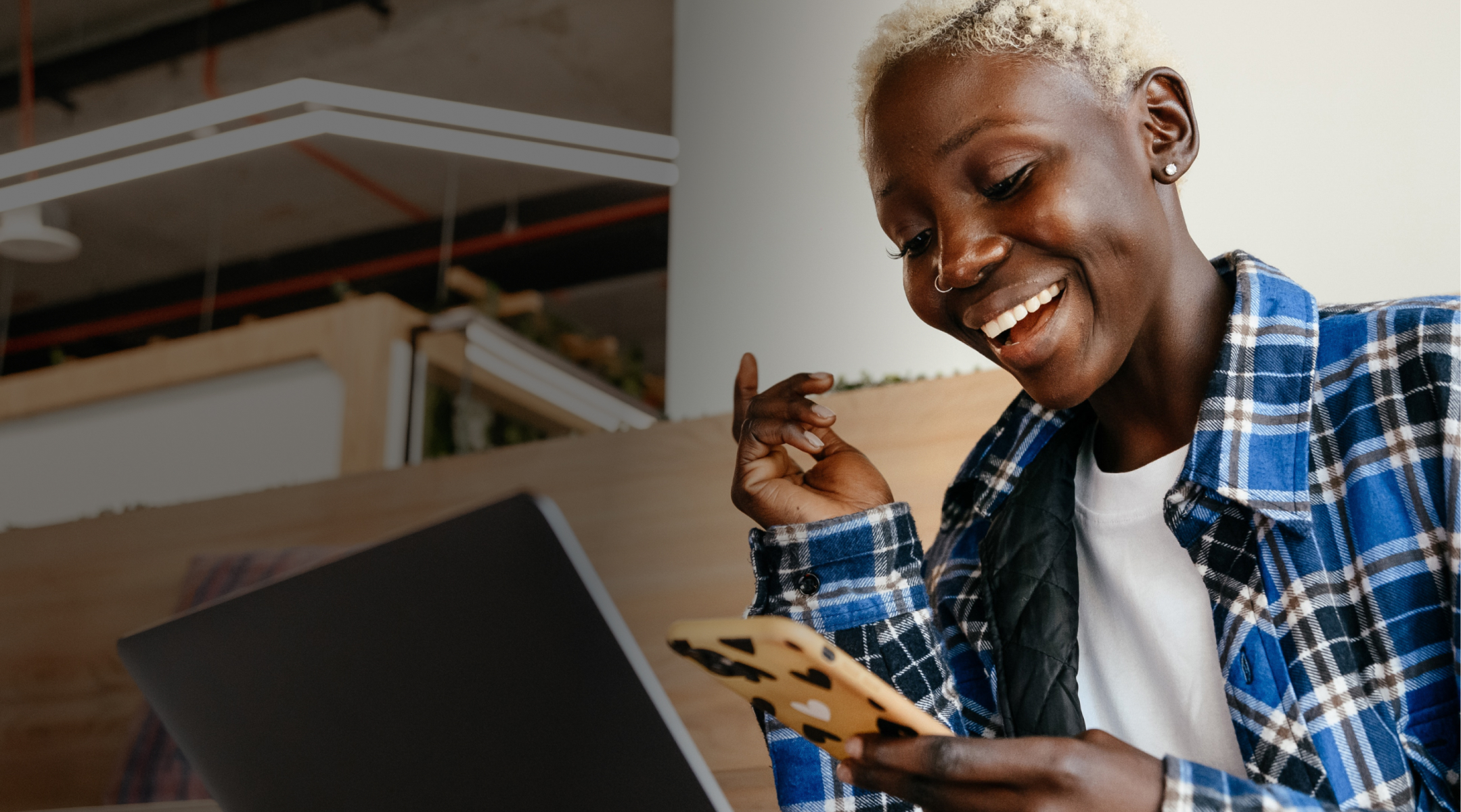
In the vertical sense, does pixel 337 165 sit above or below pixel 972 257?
above

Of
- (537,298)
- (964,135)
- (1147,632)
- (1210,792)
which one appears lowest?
(1210,792)

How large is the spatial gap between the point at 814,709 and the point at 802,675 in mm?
51

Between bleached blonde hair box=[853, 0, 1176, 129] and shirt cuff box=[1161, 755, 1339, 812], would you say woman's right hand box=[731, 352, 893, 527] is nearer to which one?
bleached blonde hair box=[853, 0, 1176, 129]

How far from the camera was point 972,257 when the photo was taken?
84 centimetres

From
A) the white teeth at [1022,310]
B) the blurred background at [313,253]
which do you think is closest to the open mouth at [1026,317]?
the white teeth at [1022,310]

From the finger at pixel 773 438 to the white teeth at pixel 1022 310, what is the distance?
0.19 m

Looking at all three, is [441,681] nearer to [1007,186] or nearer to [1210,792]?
[1210,792]

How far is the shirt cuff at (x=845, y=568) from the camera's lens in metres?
0.95

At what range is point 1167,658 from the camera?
922mm

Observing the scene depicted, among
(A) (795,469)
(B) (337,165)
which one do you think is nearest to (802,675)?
(A) (795,469)

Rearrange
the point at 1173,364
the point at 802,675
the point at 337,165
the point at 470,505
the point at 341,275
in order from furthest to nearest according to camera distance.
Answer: the point at 341,275 < the point at 337,165 < the point at 470,505 < the point at 1173,364 < the point at 802,675

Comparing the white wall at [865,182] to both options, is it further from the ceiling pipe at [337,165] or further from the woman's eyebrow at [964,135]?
the ceiling pipe at [337,165]

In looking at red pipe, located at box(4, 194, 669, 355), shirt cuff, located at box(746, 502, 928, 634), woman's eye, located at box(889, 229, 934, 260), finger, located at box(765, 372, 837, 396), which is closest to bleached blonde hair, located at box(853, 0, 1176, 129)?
woman's eye, located at box(889, 229, 934, 260)

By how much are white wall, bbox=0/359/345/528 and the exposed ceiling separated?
151cm
